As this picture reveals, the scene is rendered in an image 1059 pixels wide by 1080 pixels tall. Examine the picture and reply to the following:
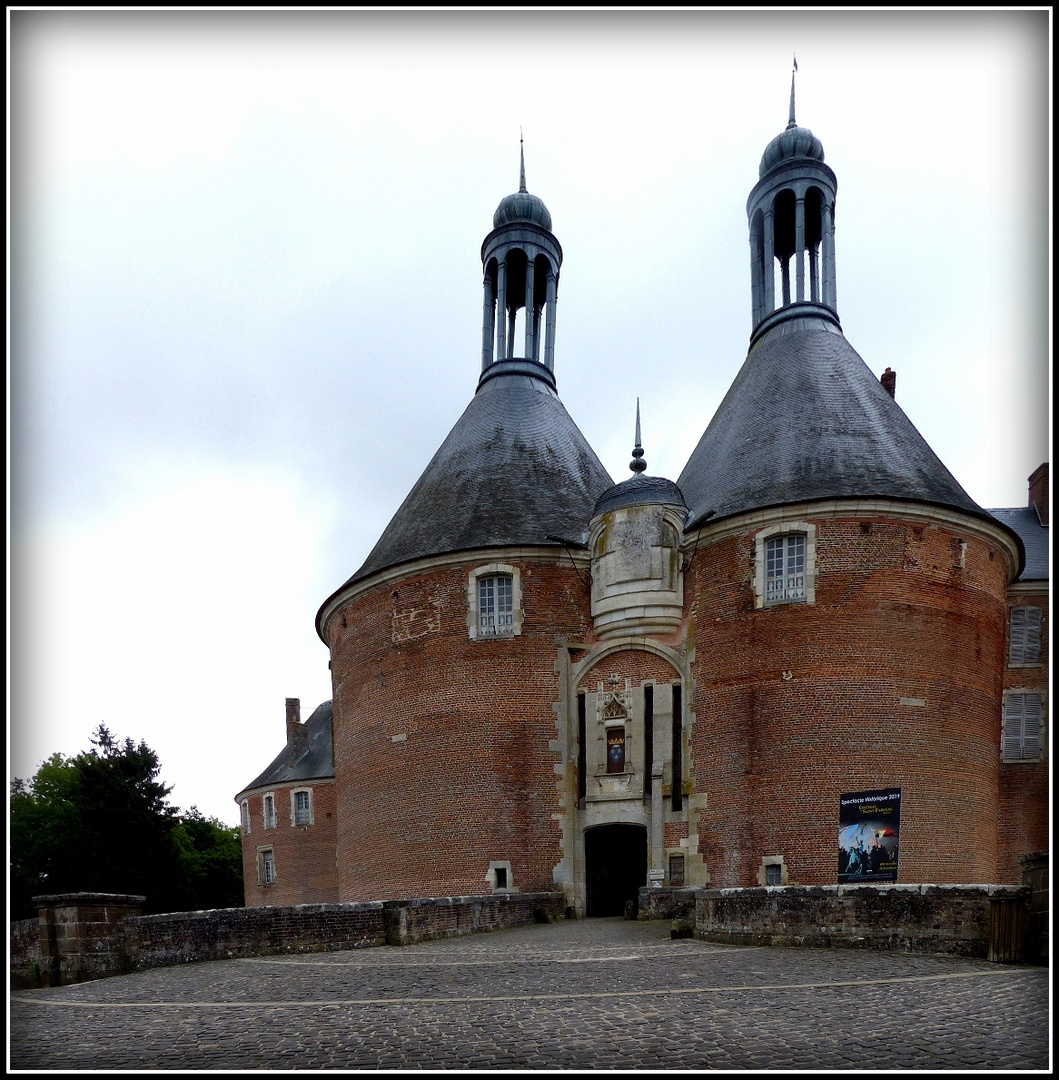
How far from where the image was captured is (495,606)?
23.1 m

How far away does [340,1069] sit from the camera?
6426mm

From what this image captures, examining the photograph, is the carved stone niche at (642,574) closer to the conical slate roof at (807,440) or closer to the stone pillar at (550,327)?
the conical slate roof at (807,440)

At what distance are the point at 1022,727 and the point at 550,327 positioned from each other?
17143 mm

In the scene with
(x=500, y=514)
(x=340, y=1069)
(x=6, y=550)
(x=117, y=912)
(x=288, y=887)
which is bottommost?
(x=288, y=887)

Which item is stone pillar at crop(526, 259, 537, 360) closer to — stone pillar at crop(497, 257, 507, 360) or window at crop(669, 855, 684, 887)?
stone pillar at crop(497, 257, 507, 360)

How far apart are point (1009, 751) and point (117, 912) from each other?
19.2 meters

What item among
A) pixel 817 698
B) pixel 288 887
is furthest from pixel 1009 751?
pixel 288 887

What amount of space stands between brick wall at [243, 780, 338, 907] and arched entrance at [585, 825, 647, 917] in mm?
18225

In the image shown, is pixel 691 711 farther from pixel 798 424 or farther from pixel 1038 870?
pixel 1038 870

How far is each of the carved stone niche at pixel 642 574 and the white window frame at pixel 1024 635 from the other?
850 cm

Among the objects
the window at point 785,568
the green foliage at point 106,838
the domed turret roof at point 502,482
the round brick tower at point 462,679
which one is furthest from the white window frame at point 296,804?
the window at point 785,568

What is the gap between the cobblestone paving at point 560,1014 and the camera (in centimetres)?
660

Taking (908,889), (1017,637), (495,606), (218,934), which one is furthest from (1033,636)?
(218,934)

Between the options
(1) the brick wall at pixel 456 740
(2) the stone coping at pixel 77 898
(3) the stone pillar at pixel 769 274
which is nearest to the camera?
(2) the stone coping at pixel 77 898
